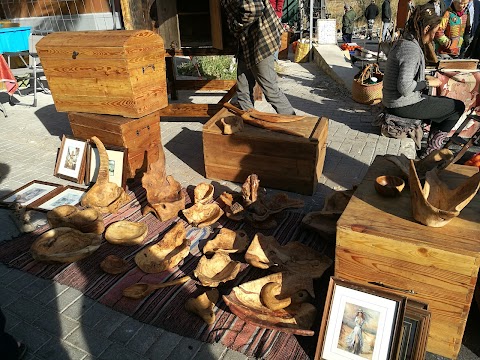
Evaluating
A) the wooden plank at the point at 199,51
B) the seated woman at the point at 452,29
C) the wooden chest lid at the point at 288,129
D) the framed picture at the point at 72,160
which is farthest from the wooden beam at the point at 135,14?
the seated woman at the point at 452,29

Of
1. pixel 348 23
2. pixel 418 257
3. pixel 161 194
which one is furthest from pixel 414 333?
pixel 348 23

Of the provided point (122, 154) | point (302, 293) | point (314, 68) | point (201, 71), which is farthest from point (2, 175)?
point (314, 68)

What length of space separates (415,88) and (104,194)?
3596 mm

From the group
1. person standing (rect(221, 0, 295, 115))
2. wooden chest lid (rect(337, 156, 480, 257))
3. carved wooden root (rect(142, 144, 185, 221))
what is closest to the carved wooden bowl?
wooden chest lid (rect(337, 156, 480, 257))

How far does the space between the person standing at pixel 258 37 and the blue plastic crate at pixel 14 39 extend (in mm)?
5084

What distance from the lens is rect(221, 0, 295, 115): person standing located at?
3894 mm

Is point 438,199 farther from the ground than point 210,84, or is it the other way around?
point 438,199

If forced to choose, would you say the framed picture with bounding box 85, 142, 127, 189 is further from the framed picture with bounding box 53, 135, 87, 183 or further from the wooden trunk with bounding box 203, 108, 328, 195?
the wooden trunk with bounding box 203, 108, 328, 195

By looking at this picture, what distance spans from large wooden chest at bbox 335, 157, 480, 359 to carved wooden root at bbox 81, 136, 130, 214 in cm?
222

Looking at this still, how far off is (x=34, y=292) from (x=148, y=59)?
2.43 meters

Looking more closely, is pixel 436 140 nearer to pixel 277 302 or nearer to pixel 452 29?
pixel 277 302

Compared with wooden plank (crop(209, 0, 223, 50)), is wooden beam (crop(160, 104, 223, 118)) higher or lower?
lower

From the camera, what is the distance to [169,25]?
17.1 feet

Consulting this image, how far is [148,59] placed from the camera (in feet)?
12.4
